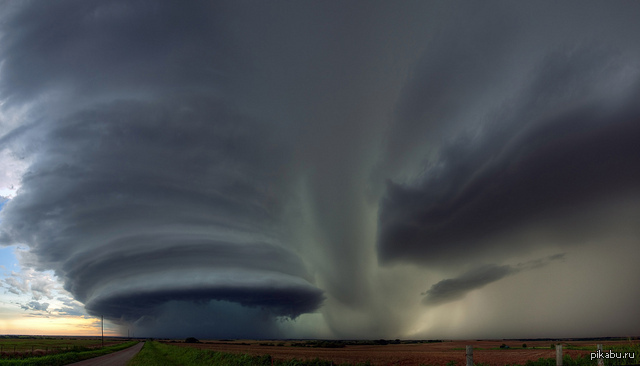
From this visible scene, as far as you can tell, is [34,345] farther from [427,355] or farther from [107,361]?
[427,355]

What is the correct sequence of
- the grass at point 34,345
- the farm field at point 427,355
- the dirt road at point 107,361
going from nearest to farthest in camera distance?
the dirt road at point 107,361
the farm field at point 427,355
the grass at point 34,345

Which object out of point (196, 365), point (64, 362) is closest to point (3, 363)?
point (64, 362)

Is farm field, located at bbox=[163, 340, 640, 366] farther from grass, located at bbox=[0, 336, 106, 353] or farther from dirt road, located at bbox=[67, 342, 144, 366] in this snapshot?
grass, located at bbox=[0, 336, 106, 353]

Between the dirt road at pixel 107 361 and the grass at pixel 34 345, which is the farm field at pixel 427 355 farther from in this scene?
the grass at pixel 34 345

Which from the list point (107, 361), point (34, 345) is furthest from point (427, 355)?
point (34, 345)

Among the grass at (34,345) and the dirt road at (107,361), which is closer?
the dirt road at (107,361)

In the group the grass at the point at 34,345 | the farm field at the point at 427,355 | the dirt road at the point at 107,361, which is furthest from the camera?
the grass at the point at 34,345

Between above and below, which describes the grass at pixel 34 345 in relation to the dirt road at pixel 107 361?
below

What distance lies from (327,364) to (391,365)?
1116 inches

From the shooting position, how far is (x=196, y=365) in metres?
38.7

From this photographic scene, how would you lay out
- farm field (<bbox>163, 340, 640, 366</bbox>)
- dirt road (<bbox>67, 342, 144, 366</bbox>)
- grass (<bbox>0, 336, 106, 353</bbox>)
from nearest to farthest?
dirt road (<bbox>67, 342, 144, 366</bbox>)
farm field (<bbox>163, 340, 640, 366</bbox>)
grass (<bbox>0, 336, 106, 353</bbox>)

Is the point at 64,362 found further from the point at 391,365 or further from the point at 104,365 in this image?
the point at 391,365

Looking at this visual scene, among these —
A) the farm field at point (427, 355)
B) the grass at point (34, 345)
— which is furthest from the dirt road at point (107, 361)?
the farm field at point (427, 355)

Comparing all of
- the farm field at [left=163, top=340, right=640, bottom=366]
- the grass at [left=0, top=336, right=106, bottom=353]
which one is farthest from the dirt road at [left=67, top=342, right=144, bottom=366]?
the farm field at [left=163, top=340, right=640, bottom=366]
